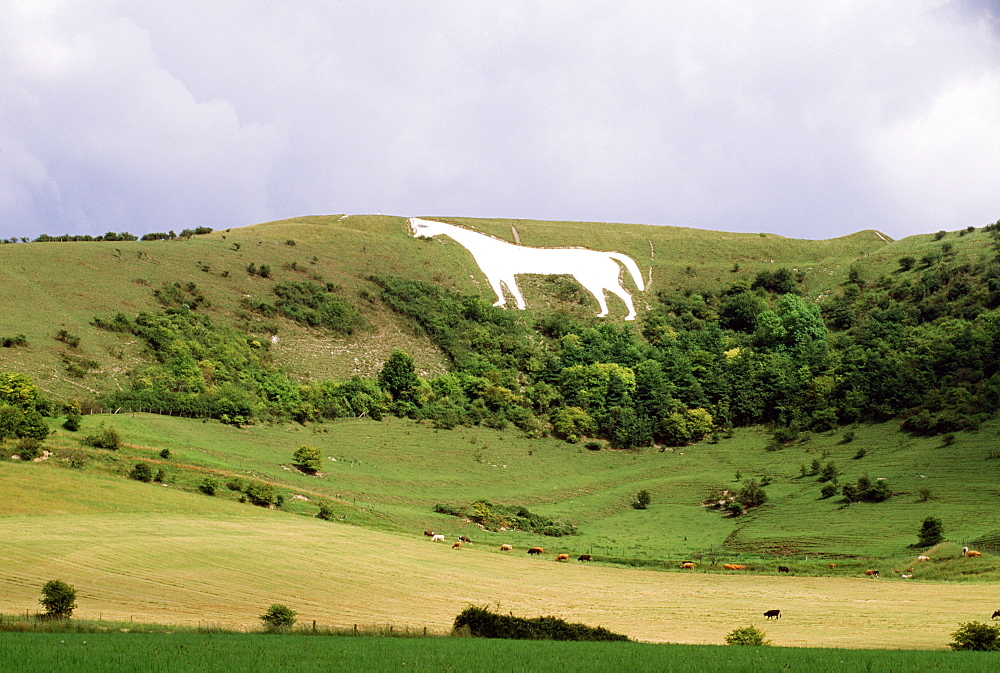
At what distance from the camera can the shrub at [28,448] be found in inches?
1839

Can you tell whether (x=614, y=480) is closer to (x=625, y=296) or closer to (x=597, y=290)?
(x=625, y=296)

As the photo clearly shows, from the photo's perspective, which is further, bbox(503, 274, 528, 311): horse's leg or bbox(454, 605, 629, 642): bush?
bbox(503, 274, 528, 311): horse's leg

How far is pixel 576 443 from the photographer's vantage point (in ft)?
262

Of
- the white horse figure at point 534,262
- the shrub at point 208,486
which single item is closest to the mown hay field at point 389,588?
the shrub at point 208,486

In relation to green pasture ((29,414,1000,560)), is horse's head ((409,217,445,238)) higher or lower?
higher

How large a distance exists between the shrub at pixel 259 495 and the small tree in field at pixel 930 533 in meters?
34.8

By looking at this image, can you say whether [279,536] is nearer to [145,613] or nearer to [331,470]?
[145,613]

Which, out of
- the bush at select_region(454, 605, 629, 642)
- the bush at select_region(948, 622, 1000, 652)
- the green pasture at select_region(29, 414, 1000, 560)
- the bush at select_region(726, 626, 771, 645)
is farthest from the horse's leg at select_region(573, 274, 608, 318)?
the bush at select_region(948, 622, 1000, 652)

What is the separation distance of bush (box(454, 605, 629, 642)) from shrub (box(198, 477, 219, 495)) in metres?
27.4

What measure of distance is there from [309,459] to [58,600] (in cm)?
3518

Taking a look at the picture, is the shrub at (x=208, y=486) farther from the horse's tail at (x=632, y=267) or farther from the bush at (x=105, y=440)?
the horse's tail at (x=632, y=267)

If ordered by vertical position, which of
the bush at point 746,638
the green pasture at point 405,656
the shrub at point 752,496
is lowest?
the green pasture at point 405,656

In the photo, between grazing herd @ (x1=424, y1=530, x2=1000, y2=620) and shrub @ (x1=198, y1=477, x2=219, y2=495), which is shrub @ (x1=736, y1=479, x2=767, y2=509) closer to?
grazing herd @ (x1=424, y1=530, x2=1000, y2=620)

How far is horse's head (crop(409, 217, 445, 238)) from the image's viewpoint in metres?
118
